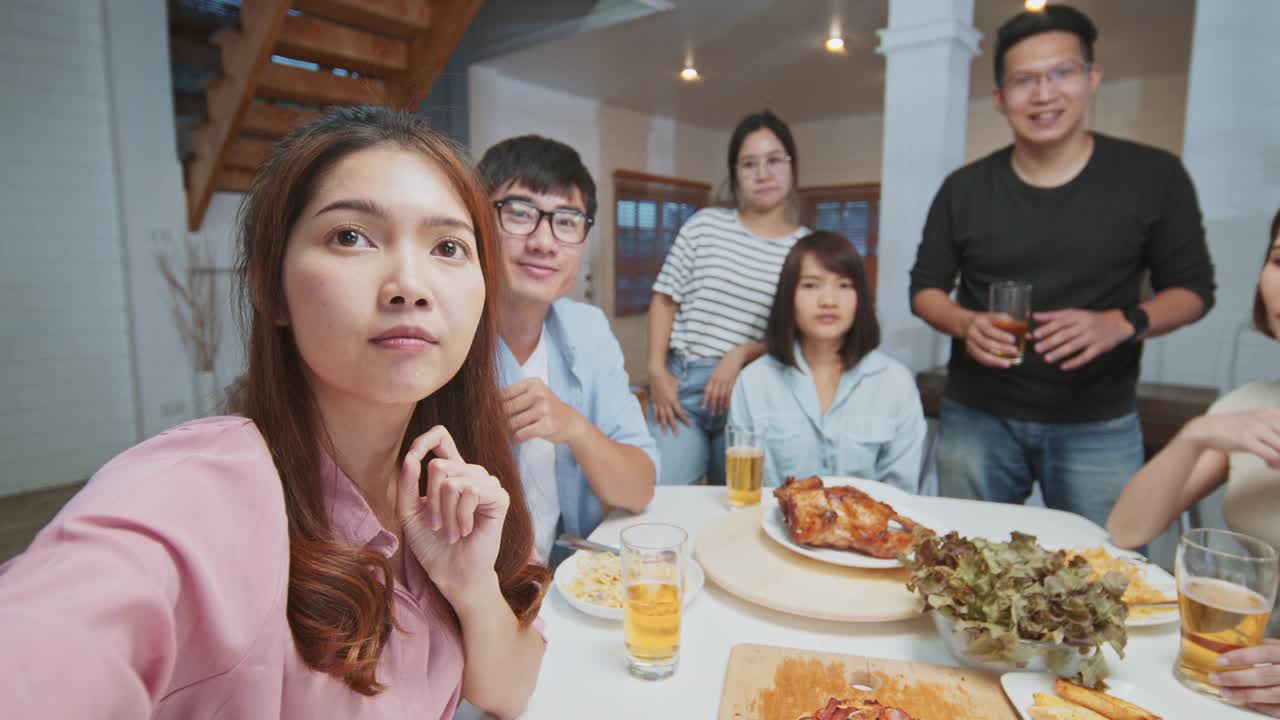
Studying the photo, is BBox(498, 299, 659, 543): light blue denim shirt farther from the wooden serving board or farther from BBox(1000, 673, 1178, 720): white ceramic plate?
BBox(1000, 673, 1178, 720): white ceramic plate

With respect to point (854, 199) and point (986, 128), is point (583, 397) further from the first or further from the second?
point (854, 199)

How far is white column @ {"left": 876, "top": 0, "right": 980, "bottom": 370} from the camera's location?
10.5 ft

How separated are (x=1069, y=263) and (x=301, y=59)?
405 centimetres

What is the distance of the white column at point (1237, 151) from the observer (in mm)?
2578

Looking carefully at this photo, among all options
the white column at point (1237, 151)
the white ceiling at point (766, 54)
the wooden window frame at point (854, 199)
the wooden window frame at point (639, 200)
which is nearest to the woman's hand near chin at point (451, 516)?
the white column at point (1237, 151)

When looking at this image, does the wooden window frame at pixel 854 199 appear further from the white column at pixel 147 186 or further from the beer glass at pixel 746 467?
the beer glass at pixel 746 467

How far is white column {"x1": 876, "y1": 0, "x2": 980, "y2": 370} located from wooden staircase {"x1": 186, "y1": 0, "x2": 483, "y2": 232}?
89.5 inches

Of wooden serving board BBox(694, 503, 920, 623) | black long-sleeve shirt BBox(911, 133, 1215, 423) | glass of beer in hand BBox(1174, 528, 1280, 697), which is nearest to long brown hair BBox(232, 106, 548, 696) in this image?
wooden serving board BBox(694, 503, 920, 623)

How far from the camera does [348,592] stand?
2.22 ft

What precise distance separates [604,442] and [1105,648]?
92cm

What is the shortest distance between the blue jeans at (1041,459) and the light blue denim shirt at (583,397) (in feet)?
3.54

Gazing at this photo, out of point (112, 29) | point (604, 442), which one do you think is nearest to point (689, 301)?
point (604, 442)

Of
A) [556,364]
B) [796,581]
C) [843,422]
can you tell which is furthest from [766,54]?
[796,581]

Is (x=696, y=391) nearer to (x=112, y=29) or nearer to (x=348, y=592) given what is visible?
(x=348, y=592)
